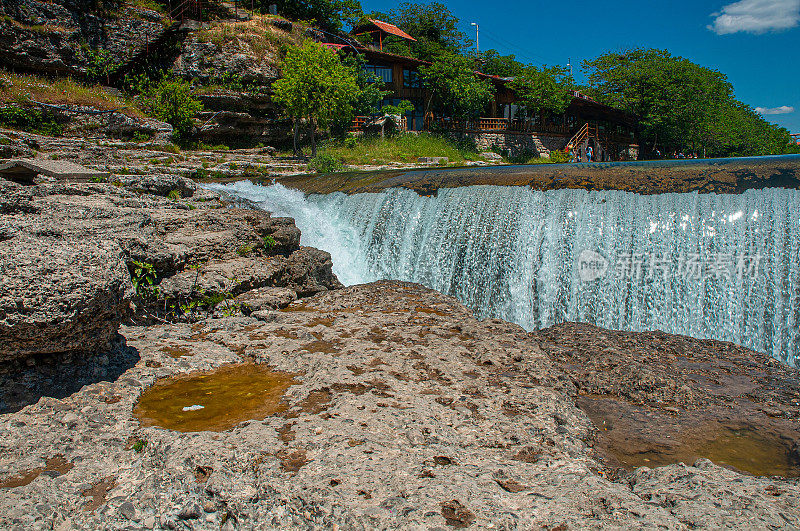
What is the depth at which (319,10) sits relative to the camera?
3525 cm

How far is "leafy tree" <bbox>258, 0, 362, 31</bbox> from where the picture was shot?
111 feet

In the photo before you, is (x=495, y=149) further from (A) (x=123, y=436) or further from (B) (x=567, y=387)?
(A) (x=123, y=436)

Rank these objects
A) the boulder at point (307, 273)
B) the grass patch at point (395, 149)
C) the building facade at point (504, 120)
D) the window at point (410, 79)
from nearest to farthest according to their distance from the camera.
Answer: the boulder at point (307, 273)
the grass patch at point (395, 149)
the building facade at point (504, 120)
the window at point (410, 79)

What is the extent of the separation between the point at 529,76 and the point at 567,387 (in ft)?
114

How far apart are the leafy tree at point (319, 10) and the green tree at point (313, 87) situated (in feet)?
38.9

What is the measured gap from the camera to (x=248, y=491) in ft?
7.47

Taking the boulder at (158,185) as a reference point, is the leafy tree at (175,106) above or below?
above

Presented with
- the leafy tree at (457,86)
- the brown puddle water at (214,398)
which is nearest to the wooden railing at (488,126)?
the leafy tree at (457,86)

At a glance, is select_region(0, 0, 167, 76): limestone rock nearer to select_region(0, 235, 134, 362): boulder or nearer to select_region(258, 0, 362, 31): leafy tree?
select_region(258, 0, 362, 31): leafy tree

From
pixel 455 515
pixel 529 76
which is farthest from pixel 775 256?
pixel 529 76

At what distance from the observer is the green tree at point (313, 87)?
2328 cm

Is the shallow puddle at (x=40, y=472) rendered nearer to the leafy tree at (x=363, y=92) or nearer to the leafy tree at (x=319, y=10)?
the leafy tree at (x=363, y=92)

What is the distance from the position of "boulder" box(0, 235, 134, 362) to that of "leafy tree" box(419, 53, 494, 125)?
3146 cm

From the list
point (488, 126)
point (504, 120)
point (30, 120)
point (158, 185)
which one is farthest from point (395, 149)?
point (158, 185)
